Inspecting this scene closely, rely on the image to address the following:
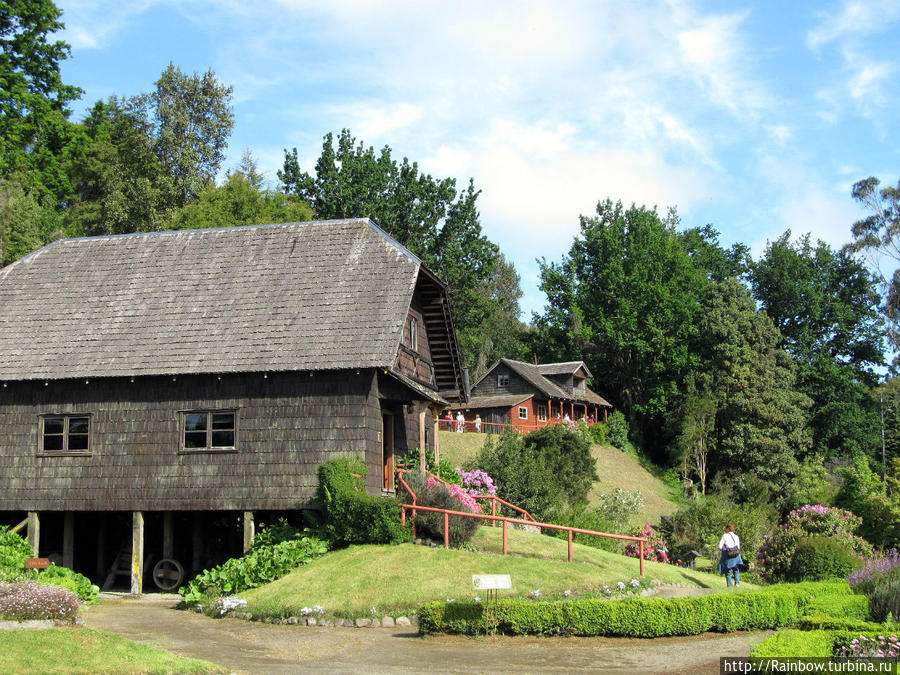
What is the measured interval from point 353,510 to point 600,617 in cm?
733

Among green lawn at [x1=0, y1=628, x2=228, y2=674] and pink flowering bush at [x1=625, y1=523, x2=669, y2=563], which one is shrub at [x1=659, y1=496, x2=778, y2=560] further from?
green lawn at [x1=0, y1=628, x2=228, y2=674]

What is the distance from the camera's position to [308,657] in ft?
47.5

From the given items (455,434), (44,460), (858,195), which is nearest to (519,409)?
(455,434)

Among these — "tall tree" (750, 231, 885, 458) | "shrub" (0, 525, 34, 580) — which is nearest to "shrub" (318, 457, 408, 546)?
"shrub" (0, 525, 34, 580)

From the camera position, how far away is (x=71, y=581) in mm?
21250

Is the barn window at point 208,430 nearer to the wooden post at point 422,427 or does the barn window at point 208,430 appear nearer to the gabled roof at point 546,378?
the wooden post at point 422,427

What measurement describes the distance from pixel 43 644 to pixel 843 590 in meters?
14.9

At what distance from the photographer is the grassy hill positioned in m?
44.2

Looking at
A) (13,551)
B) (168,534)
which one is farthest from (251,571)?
(13,551)

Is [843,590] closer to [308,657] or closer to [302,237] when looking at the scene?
[308,657]

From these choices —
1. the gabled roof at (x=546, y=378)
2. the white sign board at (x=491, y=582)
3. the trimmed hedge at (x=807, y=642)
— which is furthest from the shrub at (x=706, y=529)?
the gabled roof at (x=546, y=378)

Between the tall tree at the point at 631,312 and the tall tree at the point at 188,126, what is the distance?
2594 cm

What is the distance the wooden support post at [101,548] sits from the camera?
26.6 metres

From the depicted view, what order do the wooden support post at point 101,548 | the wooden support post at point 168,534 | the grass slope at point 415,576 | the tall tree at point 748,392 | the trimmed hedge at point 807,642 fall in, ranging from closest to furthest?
the trimmed hedge at point 807,642
the grass slope at point 415,576
the wooden support post at point 168,534
the wooden support post at point 101,548
the tall tree at point 748,392
